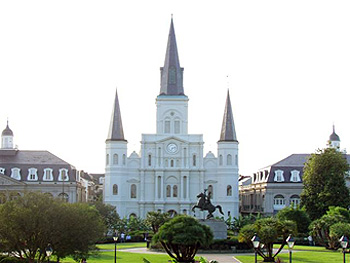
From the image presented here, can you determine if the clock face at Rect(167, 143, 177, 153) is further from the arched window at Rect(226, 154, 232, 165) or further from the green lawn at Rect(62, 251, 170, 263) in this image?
the green lawn at Rect(62, 251, 170, 263)

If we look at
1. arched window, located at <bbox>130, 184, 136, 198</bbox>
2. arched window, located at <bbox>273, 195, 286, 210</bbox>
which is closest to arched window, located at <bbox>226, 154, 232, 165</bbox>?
arched window, located at <bbox>273, 195, 286, 210</bbox>

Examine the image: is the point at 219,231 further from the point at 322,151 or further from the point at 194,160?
the point at 194,160

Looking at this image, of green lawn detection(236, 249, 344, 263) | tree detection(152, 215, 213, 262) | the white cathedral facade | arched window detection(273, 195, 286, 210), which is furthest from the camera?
arched window detection(273, 195, 286, 210)

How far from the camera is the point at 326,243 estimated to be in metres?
69.3

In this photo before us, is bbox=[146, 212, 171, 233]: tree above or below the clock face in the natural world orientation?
below

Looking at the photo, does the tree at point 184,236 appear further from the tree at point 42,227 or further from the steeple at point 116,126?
the steeple at point 116,126

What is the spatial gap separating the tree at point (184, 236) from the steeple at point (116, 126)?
65.5m

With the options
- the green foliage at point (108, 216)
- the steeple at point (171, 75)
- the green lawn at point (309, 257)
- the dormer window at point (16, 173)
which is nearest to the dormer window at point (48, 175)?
the dormer window at point (16, 173)

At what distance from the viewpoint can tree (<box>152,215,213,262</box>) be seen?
149 feet

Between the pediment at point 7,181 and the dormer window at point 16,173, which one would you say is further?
the dormer window at point 16,173

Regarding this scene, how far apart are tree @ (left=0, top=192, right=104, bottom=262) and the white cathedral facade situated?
6652 centimetres

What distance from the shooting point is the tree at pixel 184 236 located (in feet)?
149

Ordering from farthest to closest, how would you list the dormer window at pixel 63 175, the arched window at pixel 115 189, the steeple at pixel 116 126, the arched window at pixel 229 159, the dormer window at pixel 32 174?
the arched window at pixel 229 159 < the dormer window at pixel 63 175 < the dormer window at pixel 32 174 < the steeple at pixel 116 126 < the arched window at pixel 115 189

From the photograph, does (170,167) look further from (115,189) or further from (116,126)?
(116,126)
